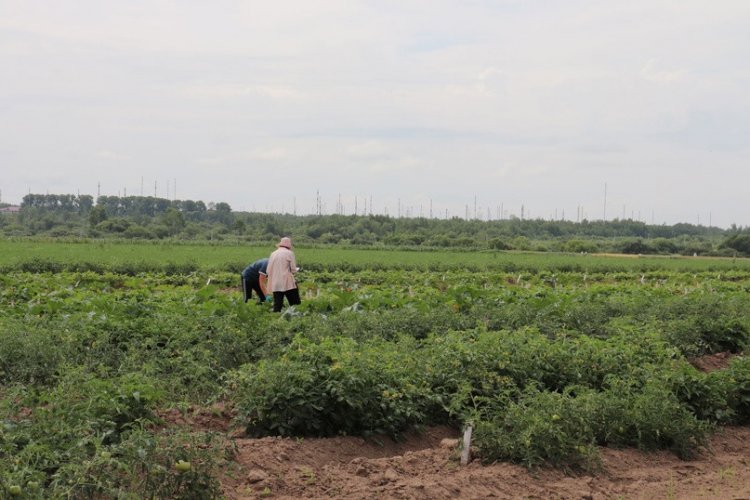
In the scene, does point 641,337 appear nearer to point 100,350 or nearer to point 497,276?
point 100,350

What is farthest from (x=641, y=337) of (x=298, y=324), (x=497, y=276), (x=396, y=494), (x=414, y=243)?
(x=414, y=243)

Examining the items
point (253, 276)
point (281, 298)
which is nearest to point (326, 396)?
point (281, 298)

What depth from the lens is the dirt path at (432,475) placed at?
595 cm

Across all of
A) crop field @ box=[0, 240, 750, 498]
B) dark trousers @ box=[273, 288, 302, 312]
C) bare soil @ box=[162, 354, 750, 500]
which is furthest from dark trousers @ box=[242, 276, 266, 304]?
bare soil @ box=[162, 354, 750, 500]

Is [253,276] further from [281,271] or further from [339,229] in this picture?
[339,229]

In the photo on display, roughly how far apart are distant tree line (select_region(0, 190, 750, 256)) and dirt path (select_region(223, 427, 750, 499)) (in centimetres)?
5889

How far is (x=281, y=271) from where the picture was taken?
14383 millimetres

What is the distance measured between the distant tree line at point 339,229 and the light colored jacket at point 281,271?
52.1 metres

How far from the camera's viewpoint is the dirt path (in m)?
5.95

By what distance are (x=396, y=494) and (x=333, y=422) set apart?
162cm

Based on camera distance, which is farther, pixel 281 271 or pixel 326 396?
pixel 281 271

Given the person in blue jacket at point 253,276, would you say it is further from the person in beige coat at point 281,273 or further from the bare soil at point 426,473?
the bare soil at point 426,473

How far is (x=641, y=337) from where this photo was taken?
34.6ft

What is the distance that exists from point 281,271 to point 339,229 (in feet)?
254
